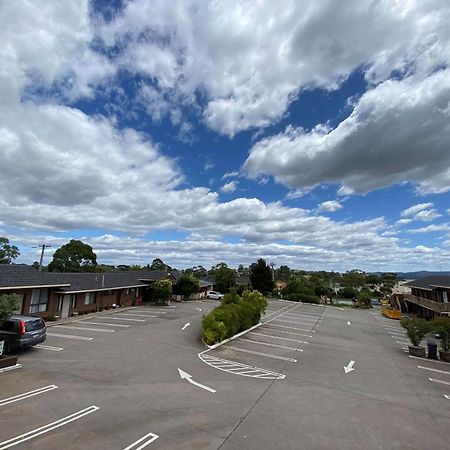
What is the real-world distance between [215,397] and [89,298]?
A: 25.4 m

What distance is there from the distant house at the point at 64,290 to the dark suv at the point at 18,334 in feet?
3.12

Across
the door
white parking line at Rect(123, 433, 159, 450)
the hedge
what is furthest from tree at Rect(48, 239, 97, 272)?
white parking line at Rect(123, 433, 159, 450)

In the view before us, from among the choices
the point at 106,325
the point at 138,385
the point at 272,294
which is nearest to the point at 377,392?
the point at 138,385

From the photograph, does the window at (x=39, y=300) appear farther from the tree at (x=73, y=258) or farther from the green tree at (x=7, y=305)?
the tree at (x=73, y=258)

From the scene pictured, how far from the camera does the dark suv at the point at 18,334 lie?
13656mm

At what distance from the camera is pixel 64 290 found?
2694 cm

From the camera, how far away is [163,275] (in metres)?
47.3

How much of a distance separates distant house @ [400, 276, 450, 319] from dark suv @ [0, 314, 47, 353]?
3271cm

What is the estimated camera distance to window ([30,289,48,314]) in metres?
24.0

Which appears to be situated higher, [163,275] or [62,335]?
[163,275]

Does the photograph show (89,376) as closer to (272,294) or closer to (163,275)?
(163,275)

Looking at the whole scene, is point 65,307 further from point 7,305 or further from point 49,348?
point 7,305

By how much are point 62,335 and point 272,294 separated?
183 ft

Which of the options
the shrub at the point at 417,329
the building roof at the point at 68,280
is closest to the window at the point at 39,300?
the building roof at the point at 68,280
